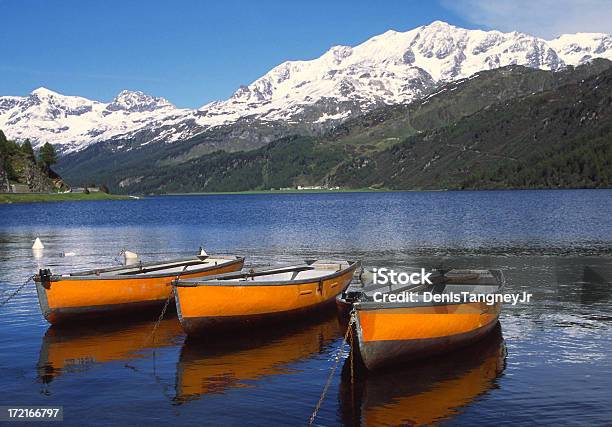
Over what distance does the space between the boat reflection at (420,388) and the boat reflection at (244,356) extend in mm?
3297

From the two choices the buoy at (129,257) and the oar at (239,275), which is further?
the buoy at (129,257)

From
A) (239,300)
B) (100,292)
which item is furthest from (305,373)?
(100,292)

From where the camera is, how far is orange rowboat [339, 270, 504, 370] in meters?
24.0

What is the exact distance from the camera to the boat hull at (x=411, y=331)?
24078mm

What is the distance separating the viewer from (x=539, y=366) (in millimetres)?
26312

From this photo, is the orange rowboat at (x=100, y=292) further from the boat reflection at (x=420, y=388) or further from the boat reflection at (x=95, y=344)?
the boat reflection at (x=420, y=388)

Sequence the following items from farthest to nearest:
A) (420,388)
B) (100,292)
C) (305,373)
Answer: (100,292)
(305,373)
(420,388)

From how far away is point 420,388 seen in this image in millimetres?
23719

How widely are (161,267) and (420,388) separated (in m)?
22.3

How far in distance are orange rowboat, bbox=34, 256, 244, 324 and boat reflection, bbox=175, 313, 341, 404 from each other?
231 inches

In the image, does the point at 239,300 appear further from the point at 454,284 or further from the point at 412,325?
the point at 454,284

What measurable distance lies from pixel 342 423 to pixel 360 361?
5.55 metres

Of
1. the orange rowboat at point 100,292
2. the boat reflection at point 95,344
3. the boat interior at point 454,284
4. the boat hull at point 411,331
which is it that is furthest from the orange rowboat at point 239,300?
the boat hull at point 411,331

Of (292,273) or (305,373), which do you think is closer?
(305,373)
